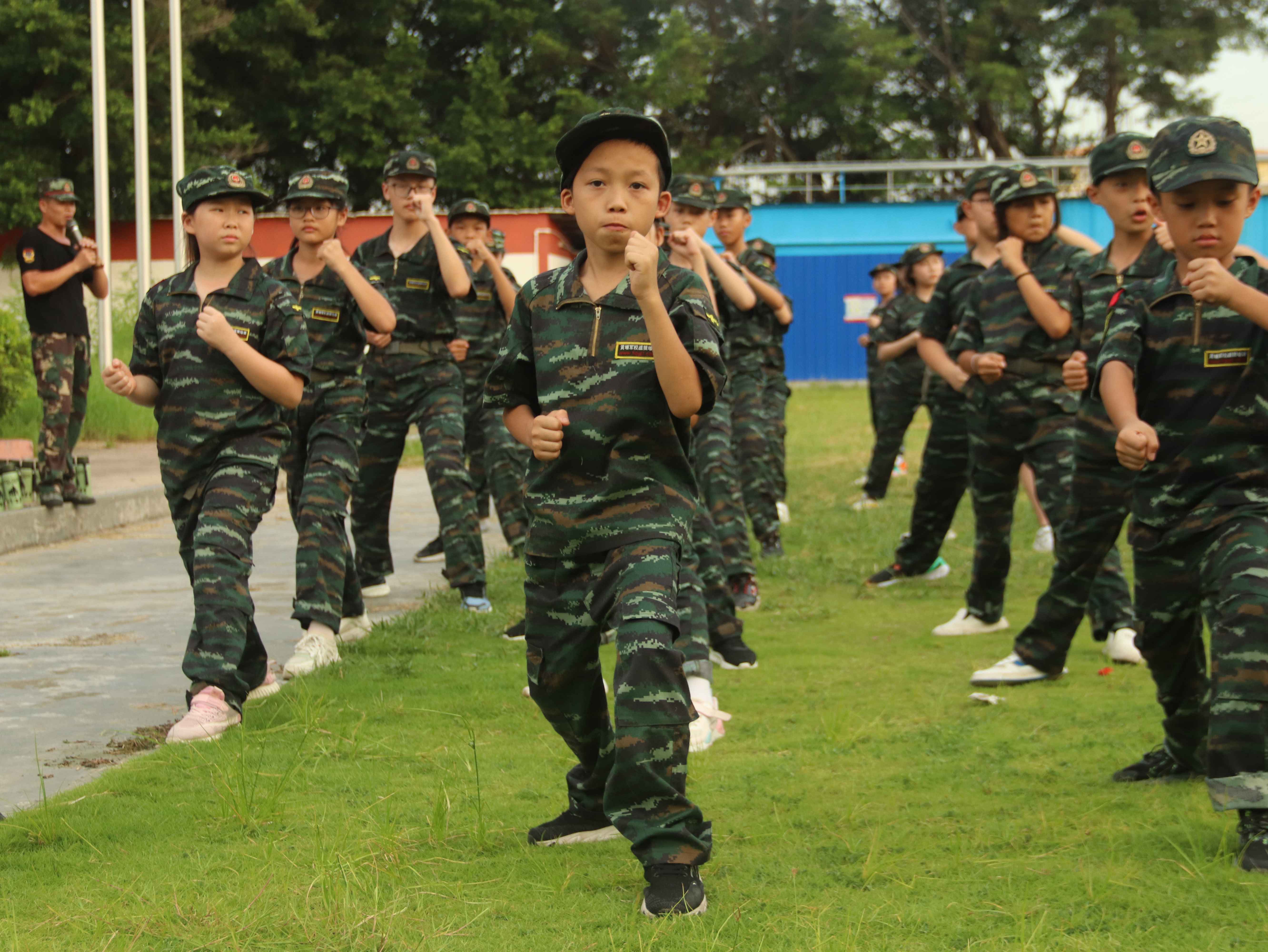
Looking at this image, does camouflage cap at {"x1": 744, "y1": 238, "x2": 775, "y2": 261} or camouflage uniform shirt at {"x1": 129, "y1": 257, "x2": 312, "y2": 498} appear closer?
camouflage uniform shirt at {"x1": 129, "y1": 257, "x2": 312, "y2": 498}

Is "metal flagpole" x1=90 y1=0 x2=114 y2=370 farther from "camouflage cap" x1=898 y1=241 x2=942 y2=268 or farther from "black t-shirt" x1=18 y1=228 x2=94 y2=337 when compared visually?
"camouflage cap" x1=898 y1=241 x2=942 y2=268

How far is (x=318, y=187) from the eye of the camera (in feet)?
21.4

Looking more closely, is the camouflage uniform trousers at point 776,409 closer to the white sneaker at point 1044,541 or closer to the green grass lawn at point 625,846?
the white sneaker at point 1044,541

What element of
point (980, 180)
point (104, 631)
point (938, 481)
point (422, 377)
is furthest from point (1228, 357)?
point (104, 631)

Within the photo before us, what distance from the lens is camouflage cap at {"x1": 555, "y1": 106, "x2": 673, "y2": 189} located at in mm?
3527

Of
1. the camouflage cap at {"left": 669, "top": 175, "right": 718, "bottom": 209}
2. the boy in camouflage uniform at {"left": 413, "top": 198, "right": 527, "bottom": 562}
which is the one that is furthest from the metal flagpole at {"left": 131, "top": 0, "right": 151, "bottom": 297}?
the camouflage cap at {"left": 669, "top": 175, "right": 718, "bottom": 209}

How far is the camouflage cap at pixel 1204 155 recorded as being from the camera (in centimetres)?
389

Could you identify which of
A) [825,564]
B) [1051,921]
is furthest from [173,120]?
[1051,921]

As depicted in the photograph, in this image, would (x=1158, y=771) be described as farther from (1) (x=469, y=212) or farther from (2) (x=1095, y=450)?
(1) (x=469, y=212)

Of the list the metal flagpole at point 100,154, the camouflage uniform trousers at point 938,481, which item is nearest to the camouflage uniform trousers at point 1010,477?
the camouflage uniform trousers at point 938,481

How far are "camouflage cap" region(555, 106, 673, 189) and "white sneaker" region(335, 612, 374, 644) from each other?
373 centimetres

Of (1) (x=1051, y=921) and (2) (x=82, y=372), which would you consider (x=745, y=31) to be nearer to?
(2) (x=82, y=372)

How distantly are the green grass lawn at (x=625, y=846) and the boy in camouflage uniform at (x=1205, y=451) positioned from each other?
32 cm

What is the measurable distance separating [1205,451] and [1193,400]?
0.16m
